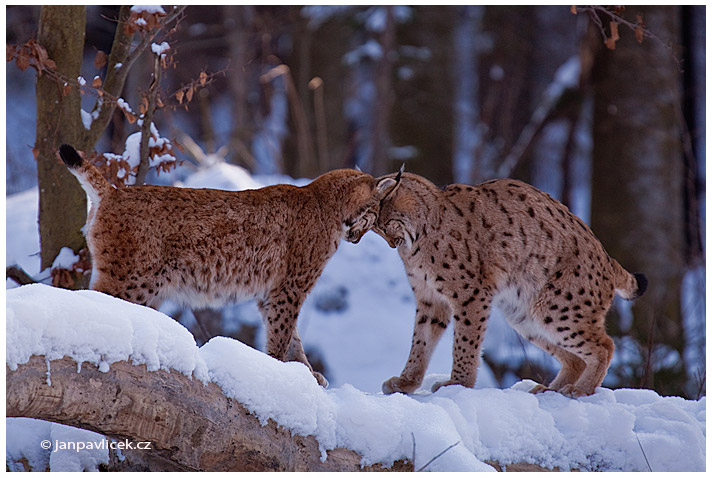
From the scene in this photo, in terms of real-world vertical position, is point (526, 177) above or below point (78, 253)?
above

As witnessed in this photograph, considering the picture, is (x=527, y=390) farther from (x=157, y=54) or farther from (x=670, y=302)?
(x=670, y=302)

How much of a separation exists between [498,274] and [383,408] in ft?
4.55

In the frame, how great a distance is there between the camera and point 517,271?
4.77 m

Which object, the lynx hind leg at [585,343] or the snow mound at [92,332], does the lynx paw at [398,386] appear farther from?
the snow mound at [92,332]

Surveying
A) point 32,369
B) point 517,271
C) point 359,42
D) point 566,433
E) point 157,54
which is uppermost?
point 359,42

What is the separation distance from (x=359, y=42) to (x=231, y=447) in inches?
441

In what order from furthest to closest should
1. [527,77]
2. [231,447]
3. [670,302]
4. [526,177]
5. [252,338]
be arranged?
[527,77], [526,177], [670,302], [252,338], [231,447]

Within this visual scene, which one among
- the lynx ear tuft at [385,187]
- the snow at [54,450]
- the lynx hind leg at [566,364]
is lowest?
the snow at [54,450]

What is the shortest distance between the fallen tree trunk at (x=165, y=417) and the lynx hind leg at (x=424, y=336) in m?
1.33

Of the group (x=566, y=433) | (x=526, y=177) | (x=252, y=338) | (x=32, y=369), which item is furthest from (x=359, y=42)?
(x=32, y=369)

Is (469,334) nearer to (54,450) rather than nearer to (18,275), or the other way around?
(54,450)

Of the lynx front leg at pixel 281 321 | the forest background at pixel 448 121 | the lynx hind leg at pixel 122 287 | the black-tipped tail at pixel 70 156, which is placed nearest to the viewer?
the black-tipped tail at pixel 70 156

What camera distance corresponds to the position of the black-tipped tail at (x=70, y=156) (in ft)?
13.0

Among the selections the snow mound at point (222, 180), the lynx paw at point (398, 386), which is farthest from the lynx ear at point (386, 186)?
the snow mound at point (222, 180)
